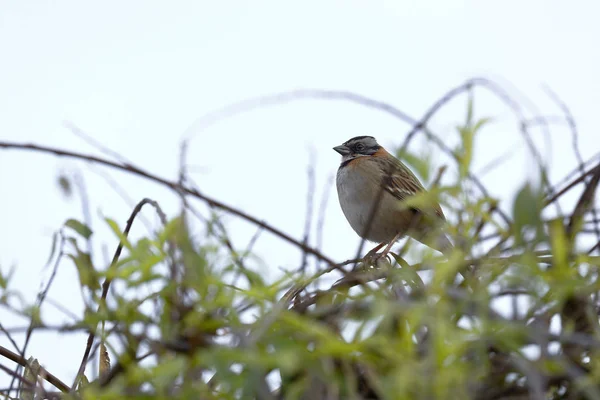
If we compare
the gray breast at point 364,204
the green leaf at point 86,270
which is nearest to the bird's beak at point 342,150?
the gray breast at point 364,204

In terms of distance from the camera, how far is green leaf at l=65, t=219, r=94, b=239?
1.65 m

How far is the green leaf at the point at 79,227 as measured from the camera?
1653 millimetres

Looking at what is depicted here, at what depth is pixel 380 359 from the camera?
122 cm

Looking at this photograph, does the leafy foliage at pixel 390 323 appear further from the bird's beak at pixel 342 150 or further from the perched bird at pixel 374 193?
the bird's beak at pixel 342 150

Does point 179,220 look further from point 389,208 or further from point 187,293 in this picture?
point 389,208

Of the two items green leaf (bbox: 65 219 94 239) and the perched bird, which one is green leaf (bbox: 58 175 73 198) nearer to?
green leaf (bbox: 65 219 94 239)

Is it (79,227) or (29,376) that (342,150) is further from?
(79,227)

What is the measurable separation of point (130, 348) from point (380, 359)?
414 mm

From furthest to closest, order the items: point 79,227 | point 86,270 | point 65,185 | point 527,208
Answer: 1. point 65,185
2. point 79,227
3. point 86,270
4. point 527,208

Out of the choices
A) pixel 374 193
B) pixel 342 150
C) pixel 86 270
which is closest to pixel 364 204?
pixel 374 193

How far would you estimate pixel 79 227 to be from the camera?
1673 millimetres

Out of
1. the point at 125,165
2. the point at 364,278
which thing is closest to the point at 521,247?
the point at 364,278

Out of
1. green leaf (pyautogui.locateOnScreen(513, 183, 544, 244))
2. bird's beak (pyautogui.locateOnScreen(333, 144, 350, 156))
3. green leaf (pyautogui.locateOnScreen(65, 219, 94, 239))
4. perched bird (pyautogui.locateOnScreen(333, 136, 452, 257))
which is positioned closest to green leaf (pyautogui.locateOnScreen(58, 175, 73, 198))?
green leaf (pyautogui.locateOnScreen(65, 219, 94, 239))

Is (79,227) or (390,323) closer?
(390,323)
